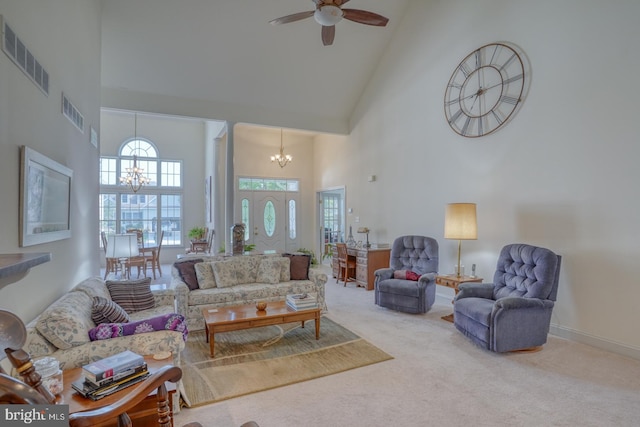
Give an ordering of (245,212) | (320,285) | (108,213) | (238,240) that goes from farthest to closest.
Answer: (108,213), (245,212), (238,240), (320,285)

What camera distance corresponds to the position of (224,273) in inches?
179

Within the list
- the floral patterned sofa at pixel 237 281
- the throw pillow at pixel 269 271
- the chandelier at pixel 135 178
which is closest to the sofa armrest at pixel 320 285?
the floral patterned sofa at pixel 237 281

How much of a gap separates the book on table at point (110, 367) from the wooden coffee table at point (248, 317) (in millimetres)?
1298

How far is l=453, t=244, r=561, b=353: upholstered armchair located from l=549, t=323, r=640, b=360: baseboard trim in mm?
561

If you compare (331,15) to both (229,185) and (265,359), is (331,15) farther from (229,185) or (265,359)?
(229,185)

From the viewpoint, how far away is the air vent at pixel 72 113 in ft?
9.69

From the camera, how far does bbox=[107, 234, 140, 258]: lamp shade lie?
11.6 ft

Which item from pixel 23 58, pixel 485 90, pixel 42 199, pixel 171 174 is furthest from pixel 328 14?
pixel 171 174

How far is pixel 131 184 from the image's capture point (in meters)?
8.63

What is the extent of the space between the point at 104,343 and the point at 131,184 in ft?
24.6

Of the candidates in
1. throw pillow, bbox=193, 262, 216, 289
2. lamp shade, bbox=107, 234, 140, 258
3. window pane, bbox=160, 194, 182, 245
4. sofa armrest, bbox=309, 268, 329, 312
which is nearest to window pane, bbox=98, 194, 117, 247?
window pane, bbox=160, 194, 182, 245

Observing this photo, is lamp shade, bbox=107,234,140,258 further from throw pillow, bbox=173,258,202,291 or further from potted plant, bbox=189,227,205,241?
potted plant, bbox=189,227,205,241

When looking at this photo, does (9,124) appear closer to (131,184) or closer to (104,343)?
(104,343)

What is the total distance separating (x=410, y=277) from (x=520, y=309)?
1.72 meters
